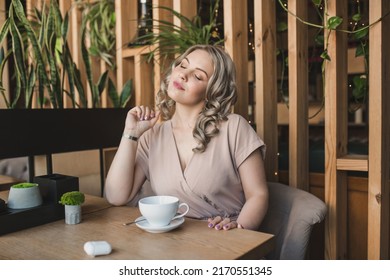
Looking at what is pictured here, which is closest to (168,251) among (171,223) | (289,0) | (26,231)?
(171,223)

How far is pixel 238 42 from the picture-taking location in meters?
1.79

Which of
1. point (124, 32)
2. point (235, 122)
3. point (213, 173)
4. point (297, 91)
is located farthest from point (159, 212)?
point (124, 32)

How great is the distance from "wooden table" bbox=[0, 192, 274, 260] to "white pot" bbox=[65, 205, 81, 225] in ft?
0.05

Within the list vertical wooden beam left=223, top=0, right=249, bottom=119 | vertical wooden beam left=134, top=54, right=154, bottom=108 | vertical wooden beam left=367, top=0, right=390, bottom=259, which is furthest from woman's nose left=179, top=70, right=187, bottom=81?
vertical wooden beam left=134, top=54, right=154, bottom=108

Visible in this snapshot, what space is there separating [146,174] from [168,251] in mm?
607

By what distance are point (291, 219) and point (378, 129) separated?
0.47m

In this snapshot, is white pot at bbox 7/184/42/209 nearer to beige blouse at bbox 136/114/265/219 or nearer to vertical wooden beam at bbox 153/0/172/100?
beige blouse at bbox 136/114/265/219

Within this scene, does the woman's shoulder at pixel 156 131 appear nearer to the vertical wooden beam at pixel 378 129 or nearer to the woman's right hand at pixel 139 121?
the woman's right hand at pixel 139 121

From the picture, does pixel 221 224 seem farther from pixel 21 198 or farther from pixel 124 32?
pixel 124 32

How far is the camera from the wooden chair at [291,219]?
4.36 ft

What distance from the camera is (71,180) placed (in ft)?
4.05

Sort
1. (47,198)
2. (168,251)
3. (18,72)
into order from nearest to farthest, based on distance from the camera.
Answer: (168,251)
(47,198)
(18,72)

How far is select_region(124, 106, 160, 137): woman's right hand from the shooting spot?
55.8 inches
